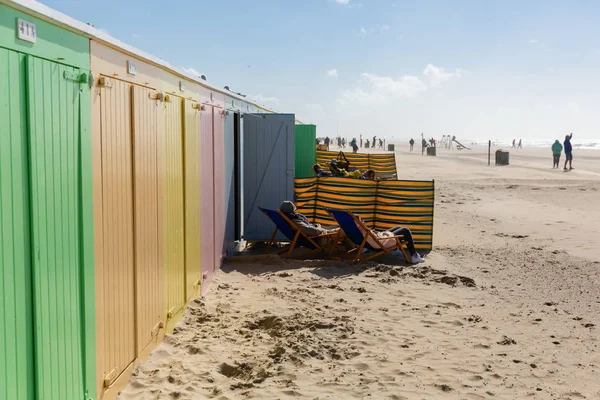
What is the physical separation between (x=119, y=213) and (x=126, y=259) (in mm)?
334

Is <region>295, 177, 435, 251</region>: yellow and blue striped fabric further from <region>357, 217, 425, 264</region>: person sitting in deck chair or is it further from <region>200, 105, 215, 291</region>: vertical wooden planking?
<region>200, 105, 215, 291</region>: vertical wooden planking

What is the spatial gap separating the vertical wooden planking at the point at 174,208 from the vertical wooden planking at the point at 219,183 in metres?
1.70

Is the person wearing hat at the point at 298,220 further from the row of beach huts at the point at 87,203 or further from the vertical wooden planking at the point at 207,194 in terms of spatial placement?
the row of beach huts at the point at 87,203

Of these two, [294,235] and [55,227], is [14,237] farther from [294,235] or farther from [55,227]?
[294,235]

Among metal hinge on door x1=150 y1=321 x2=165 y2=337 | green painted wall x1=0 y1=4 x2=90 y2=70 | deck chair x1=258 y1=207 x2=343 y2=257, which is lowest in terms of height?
metal hinge on door x1=150 y1=321 x2=165 y2=337

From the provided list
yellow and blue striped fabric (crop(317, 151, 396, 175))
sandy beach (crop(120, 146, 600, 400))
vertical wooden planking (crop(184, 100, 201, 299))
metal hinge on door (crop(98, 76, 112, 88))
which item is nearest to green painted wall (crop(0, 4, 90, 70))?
metal hinge on door (crop(98, 76, 112, 88))

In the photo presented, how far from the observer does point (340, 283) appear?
24.5 ft

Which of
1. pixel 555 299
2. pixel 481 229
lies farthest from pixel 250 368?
pixel 481 229

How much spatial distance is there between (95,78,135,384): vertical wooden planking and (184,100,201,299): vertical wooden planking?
5.48 ft

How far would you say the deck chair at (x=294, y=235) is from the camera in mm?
8648

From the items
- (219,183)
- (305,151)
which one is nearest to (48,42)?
(219,183)

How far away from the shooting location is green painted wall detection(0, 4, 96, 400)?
2.65 meters

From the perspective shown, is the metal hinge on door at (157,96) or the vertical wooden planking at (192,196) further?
the vertical wooden planking at (192,196)

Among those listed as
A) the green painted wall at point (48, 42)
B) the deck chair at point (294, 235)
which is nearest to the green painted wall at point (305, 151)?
the deck chair at point (294, 235)
